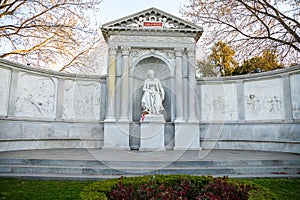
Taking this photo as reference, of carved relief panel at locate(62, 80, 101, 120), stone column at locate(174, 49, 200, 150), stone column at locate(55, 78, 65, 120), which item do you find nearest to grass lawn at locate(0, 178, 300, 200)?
stone column at locate(174, 49, 200, 150)

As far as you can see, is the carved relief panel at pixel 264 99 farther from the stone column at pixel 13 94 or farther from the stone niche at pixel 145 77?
the stone column at pixel 13 94

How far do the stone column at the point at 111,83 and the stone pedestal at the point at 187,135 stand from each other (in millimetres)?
3721

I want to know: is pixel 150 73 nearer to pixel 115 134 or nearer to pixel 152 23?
pixel 152 23

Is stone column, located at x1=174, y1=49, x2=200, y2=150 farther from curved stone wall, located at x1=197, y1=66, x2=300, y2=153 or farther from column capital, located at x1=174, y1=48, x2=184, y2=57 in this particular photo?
curved stone wall, located at x1=197, y1=66, x2=300, y2=153

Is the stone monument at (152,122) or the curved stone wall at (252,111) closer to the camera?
the curved stone wall at (252,111)

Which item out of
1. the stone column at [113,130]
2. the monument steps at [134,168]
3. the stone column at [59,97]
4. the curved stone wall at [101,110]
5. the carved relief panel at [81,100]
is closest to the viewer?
the monument steps at [134,168]

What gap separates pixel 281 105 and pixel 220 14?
5729mm

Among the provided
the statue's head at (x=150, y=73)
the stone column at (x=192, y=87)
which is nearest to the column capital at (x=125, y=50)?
the statue's head at (x=150, y=73)

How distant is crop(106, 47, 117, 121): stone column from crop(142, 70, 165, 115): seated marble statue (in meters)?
1.77

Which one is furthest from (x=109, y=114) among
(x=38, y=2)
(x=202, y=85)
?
(x=38, y=2)

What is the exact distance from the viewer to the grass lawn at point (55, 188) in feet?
17.1

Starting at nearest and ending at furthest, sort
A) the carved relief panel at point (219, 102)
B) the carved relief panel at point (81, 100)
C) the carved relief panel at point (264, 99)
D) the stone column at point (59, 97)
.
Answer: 1. the carved relief panel at point (264, 99)
2. the stone column at point (59, 97)
3. the carved relief panel at point (81, 100)
4. the carved relief panel at point (219, 102)

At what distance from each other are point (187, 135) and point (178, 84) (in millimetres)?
2954

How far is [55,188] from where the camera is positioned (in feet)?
18.8
